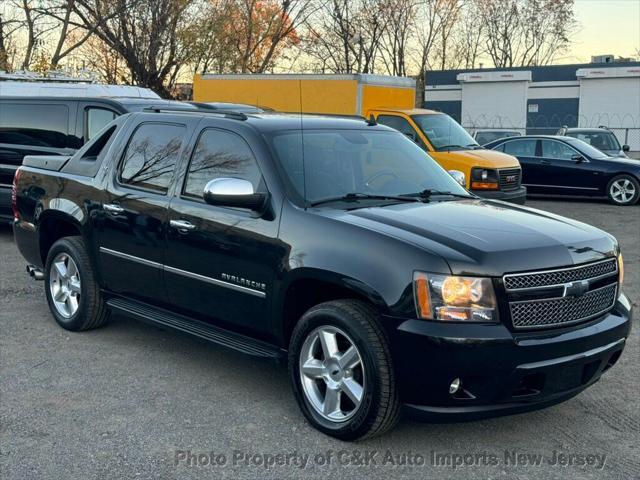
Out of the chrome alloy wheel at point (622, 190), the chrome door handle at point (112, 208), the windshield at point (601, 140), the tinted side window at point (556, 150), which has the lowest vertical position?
the chrome alloy wheel at point (622, 190)

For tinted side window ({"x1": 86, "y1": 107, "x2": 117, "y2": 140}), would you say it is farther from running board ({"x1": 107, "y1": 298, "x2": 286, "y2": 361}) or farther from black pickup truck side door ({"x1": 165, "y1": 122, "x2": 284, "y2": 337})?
black pickup truck side door ({"x1": 165, "y1": 122, "x2": 284, "y2": 337})

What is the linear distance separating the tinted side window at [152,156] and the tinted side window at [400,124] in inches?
344

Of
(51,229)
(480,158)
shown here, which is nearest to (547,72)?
(480,158)

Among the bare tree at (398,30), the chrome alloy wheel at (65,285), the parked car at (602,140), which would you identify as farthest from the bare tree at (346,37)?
the chrome alloy wheel at (65,285)

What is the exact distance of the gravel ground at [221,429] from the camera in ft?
13.2

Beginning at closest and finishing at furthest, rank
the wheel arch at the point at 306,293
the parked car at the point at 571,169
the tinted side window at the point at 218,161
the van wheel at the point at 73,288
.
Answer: the wheel arch at the point at 306,293 < the tinted side window at the point at 218,161 < the van wheel at the point at 73,288 < the parked car at the point at 571,169

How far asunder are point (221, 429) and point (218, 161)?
1692 millimetres

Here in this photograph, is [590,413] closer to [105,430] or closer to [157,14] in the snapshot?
[105,430]

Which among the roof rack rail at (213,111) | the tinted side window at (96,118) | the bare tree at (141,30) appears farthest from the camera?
the bare tree at (141,30)

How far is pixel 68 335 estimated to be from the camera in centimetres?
636

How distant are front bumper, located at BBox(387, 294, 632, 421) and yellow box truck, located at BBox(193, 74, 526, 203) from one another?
8050 millimetres

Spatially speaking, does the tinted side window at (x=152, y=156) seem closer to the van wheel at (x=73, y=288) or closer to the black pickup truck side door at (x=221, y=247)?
the black pickup truck side door at (x=221, y=247)

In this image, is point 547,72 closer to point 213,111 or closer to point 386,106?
point 386,106

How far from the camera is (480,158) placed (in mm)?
13516
